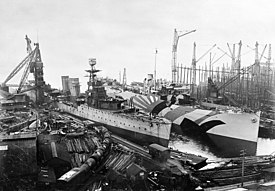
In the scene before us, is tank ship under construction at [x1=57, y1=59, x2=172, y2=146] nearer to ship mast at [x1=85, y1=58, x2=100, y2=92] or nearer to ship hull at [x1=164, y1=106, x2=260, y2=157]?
ship mast at [x1=85, y1=58, x2=100, y2=92]

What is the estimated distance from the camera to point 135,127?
17.2 meters

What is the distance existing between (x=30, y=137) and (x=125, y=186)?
3.82 meters

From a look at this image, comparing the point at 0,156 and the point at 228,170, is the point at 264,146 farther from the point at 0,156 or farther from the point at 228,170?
the point at 0,156

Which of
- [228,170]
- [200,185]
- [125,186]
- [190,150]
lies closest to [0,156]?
[125,186]

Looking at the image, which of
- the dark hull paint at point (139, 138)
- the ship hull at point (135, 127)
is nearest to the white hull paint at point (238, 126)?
the ship hull at point (135, 127)

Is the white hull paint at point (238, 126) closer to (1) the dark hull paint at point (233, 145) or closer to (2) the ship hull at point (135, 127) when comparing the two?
(1) the dark hull paint at point (233, 145)

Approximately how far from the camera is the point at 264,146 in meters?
17.7

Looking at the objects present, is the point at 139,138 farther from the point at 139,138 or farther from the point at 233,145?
the point at 233,145

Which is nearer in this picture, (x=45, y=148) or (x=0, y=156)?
(x=0, y=156)

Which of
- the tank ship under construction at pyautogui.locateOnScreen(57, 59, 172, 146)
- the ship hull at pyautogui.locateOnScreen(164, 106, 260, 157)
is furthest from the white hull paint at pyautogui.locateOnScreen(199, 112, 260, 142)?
the tank ship under construction at pyautogui.locateOnScreen(57, 59, 172, 146)

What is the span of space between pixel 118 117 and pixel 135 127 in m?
1.56

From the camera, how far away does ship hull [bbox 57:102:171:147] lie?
16078mm

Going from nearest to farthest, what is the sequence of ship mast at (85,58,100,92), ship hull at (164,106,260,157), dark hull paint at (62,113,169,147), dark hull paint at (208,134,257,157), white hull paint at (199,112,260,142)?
1. dark hull paint at (208,134,257,157)
2. dark hull paint at (62,113,169,147)
3. ship hull at (164,106,260,157)
4. white hull paint at (199,112,260,142)
5. ship mast at (85,58,100,92)

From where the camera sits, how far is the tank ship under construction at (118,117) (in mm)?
16234
